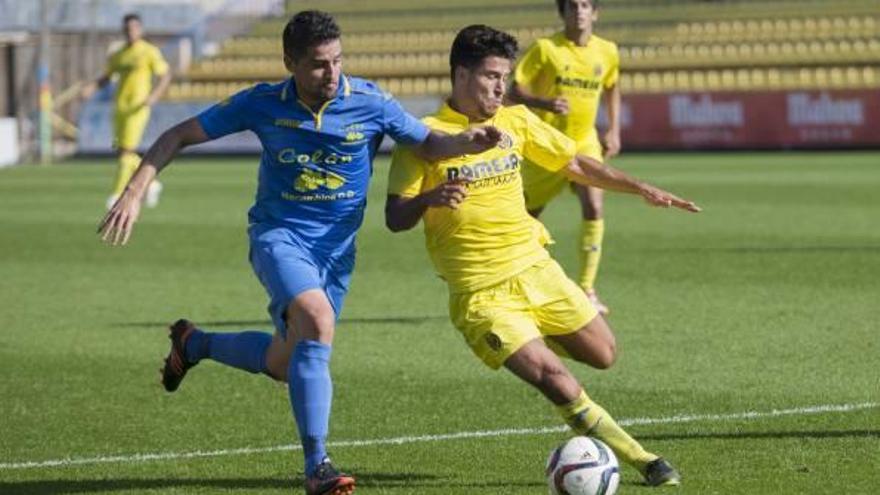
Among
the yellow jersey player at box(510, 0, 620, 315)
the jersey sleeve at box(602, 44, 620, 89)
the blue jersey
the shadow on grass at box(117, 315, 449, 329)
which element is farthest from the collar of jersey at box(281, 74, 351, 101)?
the jersey sleeve at box(602, 44, 620, 89)

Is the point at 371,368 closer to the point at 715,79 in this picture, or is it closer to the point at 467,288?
the point at 467,288

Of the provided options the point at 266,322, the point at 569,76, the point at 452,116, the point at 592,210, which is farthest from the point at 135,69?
the point at 452,116

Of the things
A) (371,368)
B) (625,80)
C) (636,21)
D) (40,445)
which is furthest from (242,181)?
(40,445)

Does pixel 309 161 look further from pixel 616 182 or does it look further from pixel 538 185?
pixel 538 185

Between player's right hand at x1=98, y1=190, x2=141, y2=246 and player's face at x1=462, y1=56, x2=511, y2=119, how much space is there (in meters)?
1.37

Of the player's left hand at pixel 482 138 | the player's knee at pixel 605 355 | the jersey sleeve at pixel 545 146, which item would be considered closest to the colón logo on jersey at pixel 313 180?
the player's left hand at pixel 482 138

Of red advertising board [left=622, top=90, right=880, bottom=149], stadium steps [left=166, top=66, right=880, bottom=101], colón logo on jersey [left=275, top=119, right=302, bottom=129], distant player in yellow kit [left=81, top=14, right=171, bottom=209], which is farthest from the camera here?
stadium steps [left=166, top=66, right=880, bottom=101]

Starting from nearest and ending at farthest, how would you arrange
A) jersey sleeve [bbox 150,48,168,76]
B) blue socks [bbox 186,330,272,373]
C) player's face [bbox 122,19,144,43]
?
1. blue socks [bbox 186,330,272,373]
2. player's face [bbox 122,19,144,43]
3. jersey sleeve [bbox 150,48,168,76]

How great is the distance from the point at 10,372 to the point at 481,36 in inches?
165

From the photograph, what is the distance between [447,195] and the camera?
6.49 meters

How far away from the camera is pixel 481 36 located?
6844 millimetres

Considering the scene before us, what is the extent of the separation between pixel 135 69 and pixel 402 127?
16.4 m

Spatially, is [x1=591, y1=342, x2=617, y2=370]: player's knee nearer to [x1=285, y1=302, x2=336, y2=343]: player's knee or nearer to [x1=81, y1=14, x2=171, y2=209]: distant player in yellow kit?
[x1=285, y1=302, x2=336, y2=343]: player's knee

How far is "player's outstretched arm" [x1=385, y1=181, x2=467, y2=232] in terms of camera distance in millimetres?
6484
